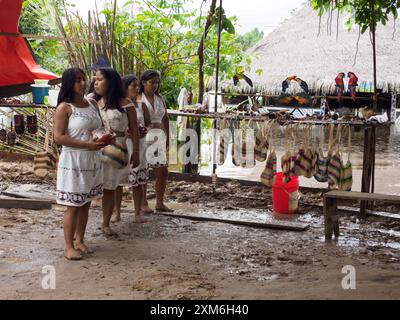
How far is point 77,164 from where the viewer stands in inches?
194

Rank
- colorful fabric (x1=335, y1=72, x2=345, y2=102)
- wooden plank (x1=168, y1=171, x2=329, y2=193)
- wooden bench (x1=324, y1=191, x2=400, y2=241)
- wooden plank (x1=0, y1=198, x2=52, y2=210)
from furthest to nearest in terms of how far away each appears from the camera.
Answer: wooden plank (x1=168, y1=171, x2=329, y2=193), colorful fabric (x1=335, y1=72, x2=345, y2=102), wooden plank (x1=0, y1=198, x2=52, y2=210), wooden bench (x1=324, y1=191, x2=400, y2=241)

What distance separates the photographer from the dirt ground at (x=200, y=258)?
4.27m

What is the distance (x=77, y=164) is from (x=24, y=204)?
96.0 inches

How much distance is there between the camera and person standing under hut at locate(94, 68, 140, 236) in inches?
211

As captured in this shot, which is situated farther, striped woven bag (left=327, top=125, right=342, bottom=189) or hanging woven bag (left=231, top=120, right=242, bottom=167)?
hanging woven bag (left=231, top=120, right=242, bottom=167)

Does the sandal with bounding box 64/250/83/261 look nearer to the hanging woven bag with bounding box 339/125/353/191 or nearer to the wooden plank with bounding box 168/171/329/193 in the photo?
the hanging woven bag with bounding box 339/125/353/191

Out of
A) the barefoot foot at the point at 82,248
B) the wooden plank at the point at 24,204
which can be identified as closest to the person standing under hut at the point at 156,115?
the wooden plank at the point at 24,204

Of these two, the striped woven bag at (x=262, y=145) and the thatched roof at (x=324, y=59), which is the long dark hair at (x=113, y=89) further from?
the thatched roof at (x=324, y=59)

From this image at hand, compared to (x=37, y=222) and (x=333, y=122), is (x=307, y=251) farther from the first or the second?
(x=37, y=222)

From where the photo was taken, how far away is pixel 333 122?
255 inches

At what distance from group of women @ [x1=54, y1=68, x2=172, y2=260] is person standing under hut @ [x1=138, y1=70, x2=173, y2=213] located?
0.01 meters

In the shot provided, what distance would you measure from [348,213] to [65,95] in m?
A: 3.63

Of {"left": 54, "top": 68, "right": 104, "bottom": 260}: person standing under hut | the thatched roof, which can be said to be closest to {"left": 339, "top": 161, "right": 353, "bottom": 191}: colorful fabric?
{"left": 54, "top": 68, "right": 104, "bottom": 260}: person standing under hut
